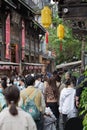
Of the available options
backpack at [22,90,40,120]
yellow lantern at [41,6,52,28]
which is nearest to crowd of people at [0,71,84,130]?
backpack at [22,90,40,120]

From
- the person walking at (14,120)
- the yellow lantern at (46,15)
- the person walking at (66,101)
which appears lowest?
the person walking at (66,101)

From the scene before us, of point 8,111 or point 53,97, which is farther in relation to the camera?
point 53,97

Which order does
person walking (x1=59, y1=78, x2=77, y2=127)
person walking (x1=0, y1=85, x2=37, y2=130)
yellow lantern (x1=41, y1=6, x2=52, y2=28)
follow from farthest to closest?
yellow lantern (x1=41, y1=6, x2=52, y2=28), person walking (x1=59, y1=78, x2=77, y2=127), person walking (x1=0, y1=85, x2=37, y2=130)

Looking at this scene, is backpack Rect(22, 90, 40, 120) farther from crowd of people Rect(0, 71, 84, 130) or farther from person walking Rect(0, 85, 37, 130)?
person walking Rect(0, 85, 37, 130)

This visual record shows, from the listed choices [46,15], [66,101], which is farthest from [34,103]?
[46,15]

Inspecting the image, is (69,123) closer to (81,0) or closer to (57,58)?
(81,0)

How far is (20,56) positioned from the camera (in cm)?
Answer: 3659

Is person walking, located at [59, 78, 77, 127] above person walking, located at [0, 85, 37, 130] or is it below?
below

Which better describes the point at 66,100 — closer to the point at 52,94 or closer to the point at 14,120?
the point at 52,94

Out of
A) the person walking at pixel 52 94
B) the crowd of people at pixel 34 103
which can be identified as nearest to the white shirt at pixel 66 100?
the crowd of people at pixel 34 103


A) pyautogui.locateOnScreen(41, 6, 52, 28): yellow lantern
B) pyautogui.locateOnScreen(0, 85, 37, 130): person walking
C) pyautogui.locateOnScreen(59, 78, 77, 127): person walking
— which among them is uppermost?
pyautogui.locateOnScreen(41, 6, 52, 28): yellow lantern

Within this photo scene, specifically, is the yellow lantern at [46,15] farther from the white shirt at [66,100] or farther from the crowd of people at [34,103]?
the white shirt at [66,100]

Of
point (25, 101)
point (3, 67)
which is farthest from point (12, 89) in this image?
point (3, 67)

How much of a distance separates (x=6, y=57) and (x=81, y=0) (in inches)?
844
